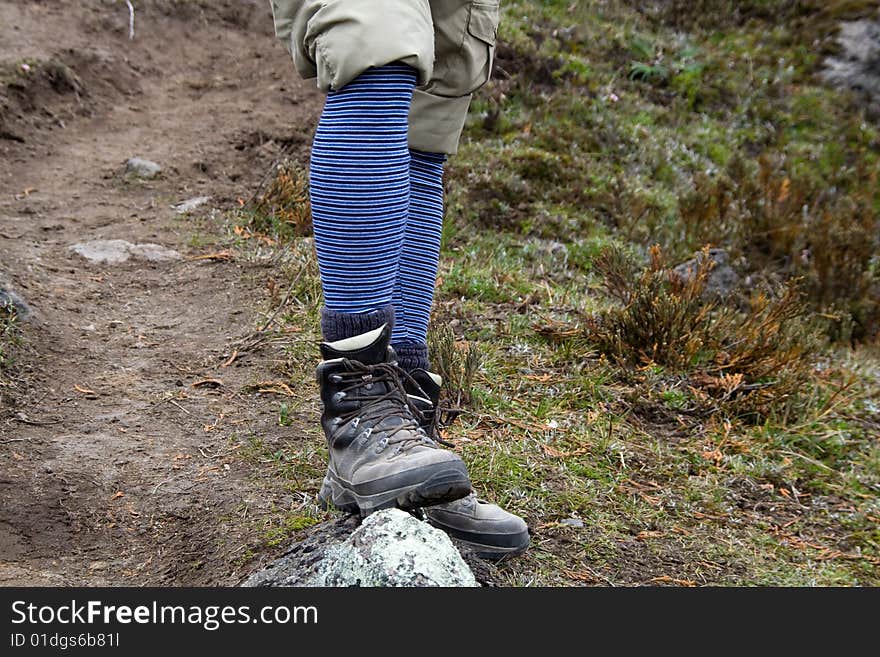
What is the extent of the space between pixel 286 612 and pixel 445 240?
361cm

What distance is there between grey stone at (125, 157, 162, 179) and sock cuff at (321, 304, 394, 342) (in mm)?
4001

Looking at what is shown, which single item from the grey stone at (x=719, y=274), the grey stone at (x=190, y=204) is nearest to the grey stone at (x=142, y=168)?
the grey stone at (x=190, y=204)

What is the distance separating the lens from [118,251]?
4.64 m

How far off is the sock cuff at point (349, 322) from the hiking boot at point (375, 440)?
0.05ft

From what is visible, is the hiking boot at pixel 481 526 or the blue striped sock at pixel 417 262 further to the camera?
the blue striped sock at pixel 417 262

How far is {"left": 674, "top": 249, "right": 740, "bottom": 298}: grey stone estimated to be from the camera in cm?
493

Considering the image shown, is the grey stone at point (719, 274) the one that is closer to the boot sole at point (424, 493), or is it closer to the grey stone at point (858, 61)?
the boot sole at point (424, 493)

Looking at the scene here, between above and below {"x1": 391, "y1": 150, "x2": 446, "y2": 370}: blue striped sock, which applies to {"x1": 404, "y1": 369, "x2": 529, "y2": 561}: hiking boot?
below

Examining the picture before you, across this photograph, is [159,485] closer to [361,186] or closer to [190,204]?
[361,186]

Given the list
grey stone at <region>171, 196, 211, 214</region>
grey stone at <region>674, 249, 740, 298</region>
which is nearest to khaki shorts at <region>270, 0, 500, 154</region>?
grey stone at <region>674, 249, 740, 298</region>

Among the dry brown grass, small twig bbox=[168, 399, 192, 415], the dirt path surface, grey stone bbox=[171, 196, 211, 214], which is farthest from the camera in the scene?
grey stone bbox=[171, 196, 211, 214]

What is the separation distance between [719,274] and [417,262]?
3117mm

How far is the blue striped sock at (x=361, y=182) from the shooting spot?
6.50ft

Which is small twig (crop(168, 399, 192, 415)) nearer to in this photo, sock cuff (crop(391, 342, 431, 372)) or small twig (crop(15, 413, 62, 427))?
small twig (crop(15, 413, 62, 427))
